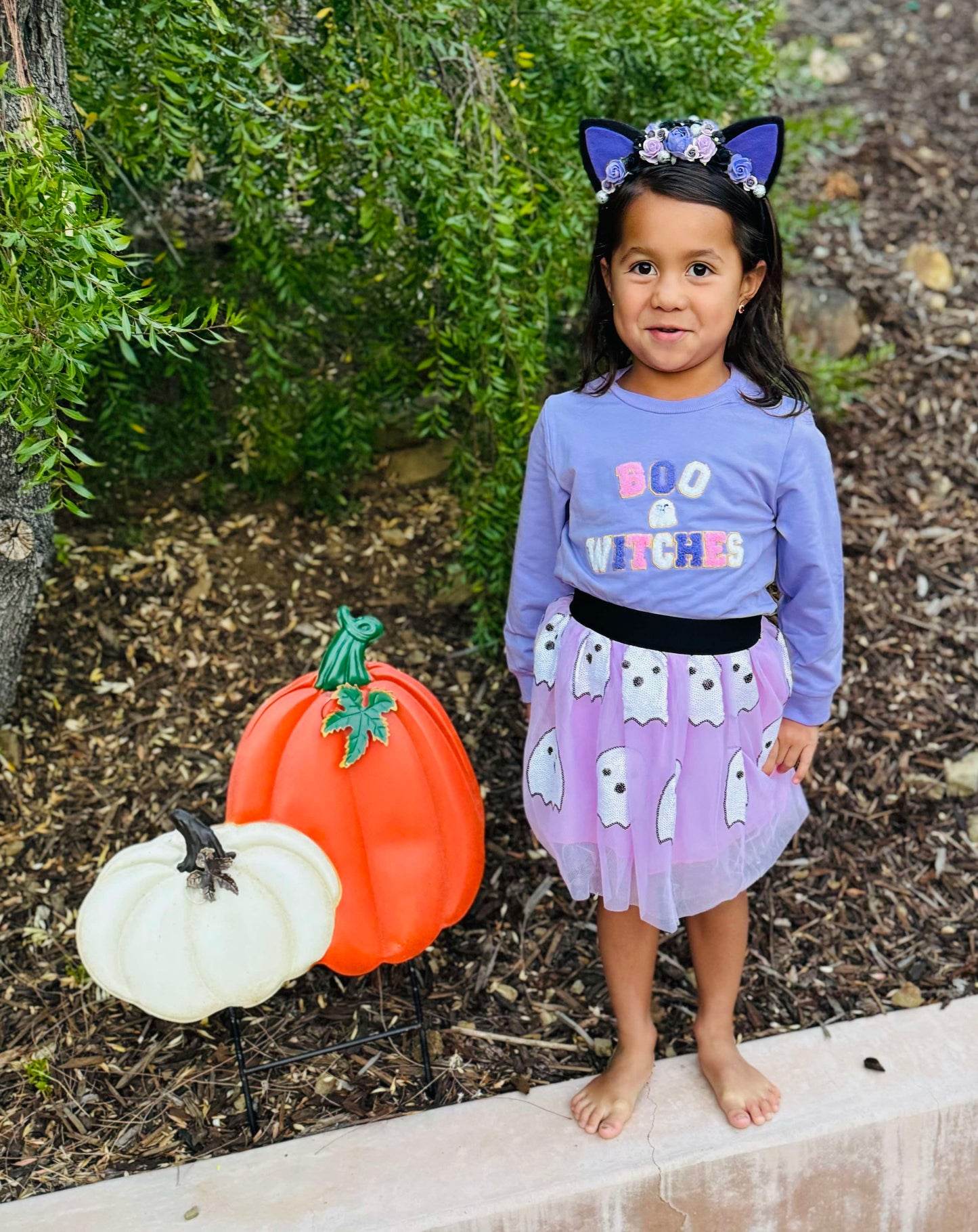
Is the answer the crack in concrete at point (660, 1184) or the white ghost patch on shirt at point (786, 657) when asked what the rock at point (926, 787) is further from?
the crack in concrete at point (660, 1184)

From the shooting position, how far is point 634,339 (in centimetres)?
170

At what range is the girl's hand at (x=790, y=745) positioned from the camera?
1877 millimetres

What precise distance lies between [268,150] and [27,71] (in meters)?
0.43

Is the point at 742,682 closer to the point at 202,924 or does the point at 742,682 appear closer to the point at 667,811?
the point at 667,811

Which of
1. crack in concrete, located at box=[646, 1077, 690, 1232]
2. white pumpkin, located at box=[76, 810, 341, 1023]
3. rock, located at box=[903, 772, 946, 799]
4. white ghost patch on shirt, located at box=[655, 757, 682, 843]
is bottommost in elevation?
crack in concrete, located at box=[646, 1077, 690, 1232]

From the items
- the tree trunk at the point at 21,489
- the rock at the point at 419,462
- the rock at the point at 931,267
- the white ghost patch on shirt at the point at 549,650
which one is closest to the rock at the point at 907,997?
the white ghost patch on shirt at the point at 549,650

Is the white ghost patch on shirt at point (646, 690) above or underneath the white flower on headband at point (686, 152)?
underneath

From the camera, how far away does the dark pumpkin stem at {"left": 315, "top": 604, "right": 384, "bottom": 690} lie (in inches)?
74.7

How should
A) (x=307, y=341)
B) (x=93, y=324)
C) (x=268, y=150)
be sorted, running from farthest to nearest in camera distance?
(x=307, y=341) < (x=268, y=150) < (x=93, y=324)

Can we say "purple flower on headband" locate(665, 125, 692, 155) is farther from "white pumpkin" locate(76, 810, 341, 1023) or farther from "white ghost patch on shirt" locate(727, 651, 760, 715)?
"white pumpkin" locate(76, 810, 341, 1023)

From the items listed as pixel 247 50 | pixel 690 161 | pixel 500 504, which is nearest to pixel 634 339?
pixel 690 161

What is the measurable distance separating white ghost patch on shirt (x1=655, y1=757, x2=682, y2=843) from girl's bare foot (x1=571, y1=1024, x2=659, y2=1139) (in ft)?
1.55

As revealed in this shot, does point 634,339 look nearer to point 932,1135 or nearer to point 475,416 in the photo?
point 475,416

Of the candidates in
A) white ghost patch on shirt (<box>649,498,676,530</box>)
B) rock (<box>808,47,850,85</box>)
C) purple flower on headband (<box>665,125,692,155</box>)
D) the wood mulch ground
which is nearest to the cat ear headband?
Result: purple flower on headband (<box>665,125,692,155</box>)
